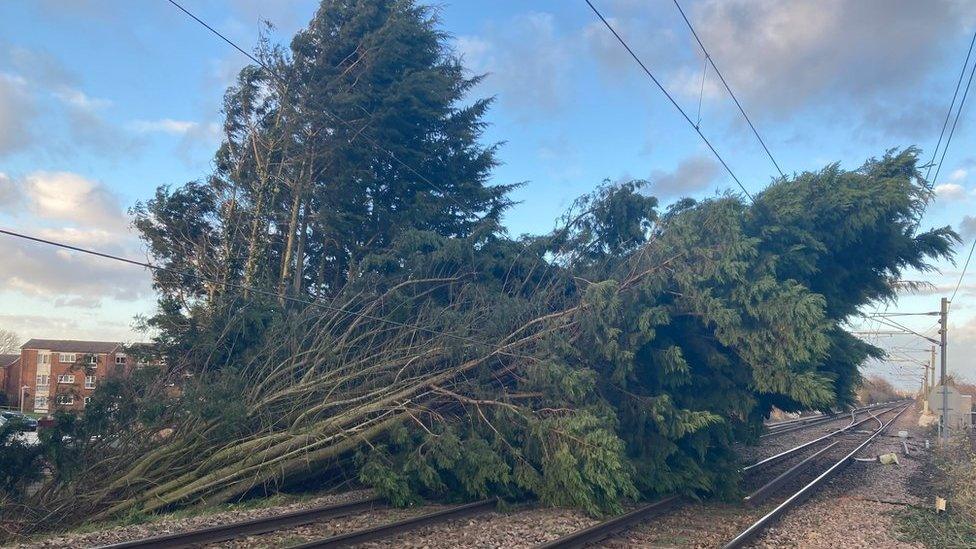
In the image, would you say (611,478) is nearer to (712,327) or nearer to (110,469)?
(712,327)

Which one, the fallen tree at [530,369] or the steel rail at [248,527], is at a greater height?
the fallen tree at [530,369]

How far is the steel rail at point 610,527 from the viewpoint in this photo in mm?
10123

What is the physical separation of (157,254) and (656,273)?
14182 millimetres

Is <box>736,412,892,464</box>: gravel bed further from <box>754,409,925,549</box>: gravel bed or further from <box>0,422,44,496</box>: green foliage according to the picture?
<box>0,422,44,496</box>: green foliage

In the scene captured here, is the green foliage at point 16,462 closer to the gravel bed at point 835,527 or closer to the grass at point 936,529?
the gravel bed at point 835,527

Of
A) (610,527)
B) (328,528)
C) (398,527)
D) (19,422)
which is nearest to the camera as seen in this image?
(398,527)

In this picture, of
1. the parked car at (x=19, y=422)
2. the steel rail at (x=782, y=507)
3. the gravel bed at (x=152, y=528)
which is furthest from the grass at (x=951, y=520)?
the parked car at (x=19, y=422)

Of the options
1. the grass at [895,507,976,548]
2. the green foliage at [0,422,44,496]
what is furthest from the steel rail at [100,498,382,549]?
the grass at [895,507,976,548]

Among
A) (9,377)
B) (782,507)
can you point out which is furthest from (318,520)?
(9,377)

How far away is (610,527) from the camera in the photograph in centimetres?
1158

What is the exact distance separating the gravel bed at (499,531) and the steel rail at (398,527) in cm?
16

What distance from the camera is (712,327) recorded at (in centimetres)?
1523

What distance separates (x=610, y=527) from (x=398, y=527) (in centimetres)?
340

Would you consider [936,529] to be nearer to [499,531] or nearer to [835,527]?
[835,527]
